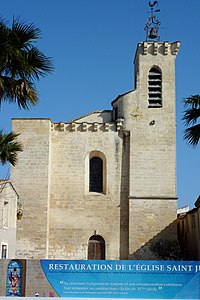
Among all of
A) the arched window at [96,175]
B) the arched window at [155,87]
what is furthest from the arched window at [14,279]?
the arched window at [155,87]

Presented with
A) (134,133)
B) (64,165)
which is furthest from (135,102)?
(64,165)

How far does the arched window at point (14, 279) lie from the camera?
16719mm

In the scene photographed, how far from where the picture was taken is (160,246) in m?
29.0

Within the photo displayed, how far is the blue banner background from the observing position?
16.2 meters

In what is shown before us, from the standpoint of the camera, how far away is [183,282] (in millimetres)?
16297

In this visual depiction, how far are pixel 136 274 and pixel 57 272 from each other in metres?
2.46

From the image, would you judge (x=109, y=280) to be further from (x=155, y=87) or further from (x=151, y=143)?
(x=155, y=87)

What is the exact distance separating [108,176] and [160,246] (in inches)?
192

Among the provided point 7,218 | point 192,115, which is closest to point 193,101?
point 192,115

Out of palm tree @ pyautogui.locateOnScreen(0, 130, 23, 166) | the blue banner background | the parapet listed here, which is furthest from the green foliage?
palm tree @ pyautogui.locateOnScreen(0, 130, 23, 166)

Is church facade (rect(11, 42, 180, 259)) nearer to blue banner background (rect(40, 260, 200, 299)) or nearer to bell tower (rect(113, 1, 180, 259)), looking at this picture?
bell tower (rect(113, 1, 180, 259))

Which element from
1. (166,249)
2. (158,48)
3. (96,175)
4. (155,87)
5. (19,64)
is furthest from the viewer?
(158,48)

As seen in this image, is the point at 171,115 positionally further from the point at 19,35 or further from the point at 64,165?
the point at 19,35

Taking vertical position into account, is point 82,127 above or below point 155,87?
below
